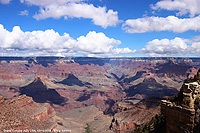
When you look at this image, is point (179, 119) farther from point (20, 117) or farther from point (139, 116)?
point (139, 116)

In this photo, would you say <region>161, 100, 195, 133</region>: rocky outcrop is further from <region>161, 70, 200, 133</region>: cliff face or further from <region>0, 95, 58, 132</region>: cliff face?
<region>0, 95, 58, 132</region>: cliff face

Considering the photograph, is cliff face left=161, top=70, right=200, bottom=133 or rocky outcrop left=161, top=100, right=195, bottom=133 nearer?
cliff face left=161, top=70, right=200, bottom=133

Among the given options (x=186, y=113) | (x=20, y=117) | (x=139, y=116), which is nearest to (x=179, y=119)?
(x=186, y=113)

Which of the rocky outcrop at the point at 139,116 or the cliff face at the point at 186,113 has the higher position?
the cliff face at the point at 186,113

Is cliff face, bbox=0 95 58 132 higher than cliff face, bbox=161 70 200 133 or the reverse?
the reverse

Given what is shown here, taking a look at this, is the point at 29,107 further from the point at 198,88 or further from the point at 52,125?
the point at 198,88

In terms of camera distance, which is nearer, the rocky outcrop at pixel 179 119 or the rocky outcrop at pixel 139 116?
the rocky outcrop at pixel 179 119

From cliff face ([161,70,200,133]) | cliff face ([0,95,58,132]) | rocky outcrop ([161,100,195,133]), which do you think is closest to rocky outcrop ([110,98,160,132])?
cliff face ([0,95,58,132])

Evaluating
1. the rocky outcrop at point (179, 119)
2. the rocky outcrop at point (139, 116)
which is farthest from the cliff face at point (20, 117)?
the rocky outcrop at point (179, 119)

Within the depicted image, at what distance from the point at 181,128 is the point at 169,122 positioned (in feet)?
6.47

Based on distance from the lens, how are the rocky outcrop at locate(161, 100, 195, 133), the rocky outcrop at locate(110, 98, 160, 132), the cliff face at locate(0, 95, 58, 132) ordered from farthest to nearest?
the rocky outcrop at locate(110, 98, 160, 132) < the cliff face at locate(0, 95, 58, 132) < the rocky outcrop at locate(161, 100, 195, 133)

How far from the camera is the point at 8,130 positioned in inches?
1804

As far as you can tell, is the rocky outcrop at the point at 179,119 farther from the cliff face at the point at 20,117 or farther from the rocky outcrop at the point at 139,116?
the rocky outcrop at the point at 139,116

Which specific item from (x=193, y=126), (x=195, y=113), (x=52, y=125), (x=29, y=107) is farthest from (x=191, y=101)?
(x=29, y=107)
